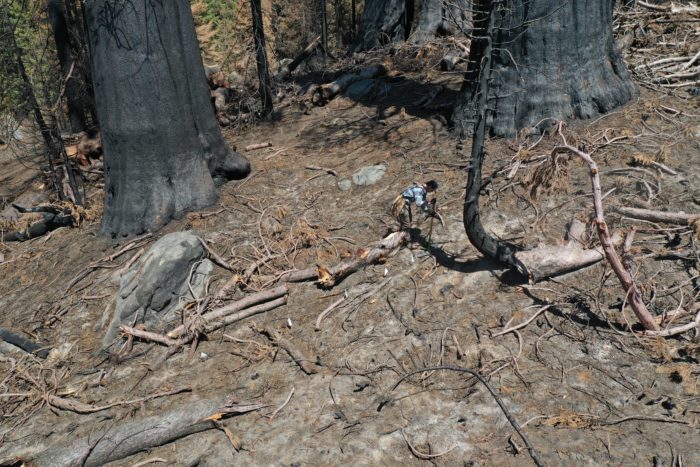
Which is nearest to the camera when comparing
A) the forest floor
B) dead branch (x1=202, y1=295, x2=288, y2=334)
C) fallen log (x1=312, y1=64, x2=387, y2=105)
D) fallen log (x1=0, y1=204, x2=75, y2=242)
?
the forest floor

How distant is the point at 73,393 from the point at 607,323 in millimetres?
3276

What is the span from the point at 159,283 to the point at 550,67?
3543mm

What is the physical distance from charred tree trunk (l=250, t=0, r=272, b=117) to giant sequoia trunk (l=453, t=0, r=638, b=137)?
2.78m

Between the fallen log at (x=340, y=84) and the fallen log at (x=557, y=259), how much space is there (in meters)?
3.95

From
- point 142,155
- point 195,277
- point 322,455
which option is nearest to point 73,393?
point 195,277

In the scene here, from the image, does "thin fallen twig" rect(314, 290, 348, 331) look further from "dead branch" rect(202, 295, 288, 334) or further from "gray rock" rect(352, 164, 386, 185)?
"gray rock" rect(352, 164, 386, 185)

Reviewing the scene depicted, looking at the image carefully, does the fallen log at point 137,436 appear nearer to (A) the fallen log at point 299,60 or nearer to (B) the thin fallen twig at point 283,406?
(B) the thin fallen twig at point 283,406

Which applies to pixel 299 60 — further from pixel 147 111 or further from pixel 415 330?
pixel 415 330

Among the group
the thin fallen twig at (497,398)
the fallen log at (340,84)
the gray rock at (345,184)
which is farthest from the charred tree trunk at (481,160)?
the fallen log at (340,84)

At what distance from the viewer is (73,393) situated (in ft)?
13.3

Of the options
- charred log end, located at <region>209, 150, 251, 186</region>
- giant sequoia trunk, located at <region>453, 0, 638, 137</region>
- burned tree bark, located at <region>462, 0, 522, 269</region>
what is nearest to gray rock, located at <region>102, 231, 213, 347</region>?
charred log end, located at <region>209, 150, 251, 186</region>

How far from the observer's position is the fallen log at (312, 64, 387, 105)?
7398mm

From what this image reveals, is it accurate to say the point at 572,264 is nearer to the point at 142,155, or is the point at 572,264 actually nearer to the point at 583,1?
the point at 583,1

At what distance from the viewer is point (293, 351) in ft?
12.9
